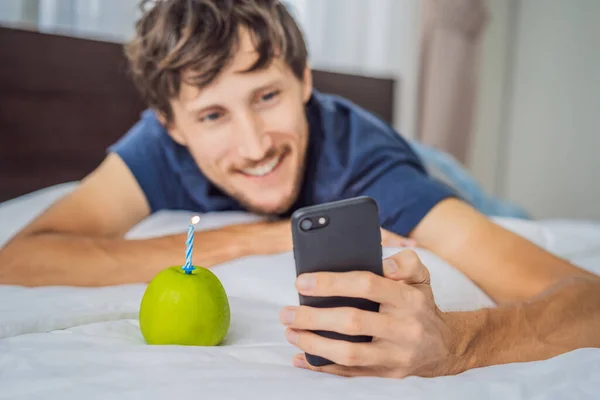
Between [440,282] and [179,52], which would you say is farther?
[179,52]

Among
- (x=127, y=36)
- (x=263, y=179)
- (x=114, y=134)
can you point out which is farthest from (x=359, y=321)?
(x=127, y=36)

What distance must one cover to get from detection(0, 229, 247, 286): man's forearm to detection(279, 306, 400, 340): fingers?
1.44 feet

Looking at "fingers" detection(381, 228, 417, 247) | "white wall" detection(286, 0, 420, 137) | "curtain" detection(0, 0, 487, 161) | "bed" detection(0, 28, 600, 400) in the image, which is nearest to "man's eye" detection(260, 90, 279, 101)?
"bed" detection(0, 28, 600, 400)

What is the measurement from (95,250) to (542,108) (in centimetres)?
265

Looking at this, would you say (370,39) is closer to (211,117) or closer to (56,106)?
(56,106)

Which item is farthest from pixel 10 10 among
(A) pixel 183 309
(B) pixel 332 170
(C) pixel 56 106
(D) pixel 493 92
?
(D) pixel 493 92

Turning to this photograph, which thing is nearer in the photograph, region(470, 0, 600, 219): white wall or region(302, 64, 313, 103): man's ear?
region(302, 64, 313, 103): man's ear

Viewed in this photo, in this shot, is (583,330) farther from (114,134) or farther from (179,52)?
(114,134)

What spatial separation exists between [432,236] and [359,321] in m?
0.47

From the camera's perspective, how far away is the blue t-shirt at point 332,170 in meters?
0.98

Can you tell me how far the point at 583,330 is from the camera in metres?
0.65

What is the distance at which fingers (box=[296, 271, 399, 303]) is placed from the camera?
495mm

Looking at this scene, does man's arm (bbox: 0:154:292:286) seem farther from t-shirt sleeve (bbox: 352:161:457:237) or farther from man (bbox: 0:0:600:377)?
t-shirt sleeve (bbox: 352:161:457:237)

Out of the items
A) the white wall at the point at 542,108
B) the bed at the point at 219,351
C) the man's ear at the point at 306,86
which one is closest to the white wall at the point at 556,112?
the white wall at the point at 542,108
